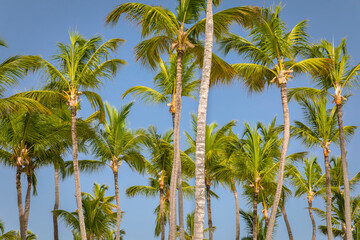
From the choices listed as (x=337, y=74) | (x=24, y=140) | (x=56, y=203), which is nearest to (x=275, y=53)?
(x=337, y=74)

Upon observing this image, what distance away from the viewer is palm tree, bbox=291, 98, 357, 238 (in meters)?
20.1

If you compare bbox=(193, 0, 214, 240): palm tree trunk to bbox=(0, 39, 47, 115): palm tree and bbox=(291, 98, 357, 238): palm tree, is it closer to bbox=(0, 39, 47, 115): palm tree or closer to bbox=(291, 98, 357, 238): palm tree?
bbox=(0, 39, 47, 115): palm tree

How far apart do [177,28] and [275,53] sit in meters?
4.28

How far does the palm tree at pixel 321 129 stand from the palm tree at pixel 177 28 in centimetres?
624

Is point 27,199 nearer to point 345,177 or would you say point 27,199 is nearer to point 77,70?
point 77,70

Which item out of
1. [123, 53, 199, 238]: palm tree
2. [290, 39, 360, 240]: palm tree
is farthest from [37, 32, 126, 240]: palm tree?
[290, 39, 360, 240]: palm tree

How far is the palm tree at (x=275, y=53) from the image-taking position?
53.6ft

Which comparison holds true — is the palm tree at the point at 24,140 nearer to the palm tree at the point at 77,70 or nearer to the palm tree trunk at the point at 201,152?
the palm tree at the point at 77,70

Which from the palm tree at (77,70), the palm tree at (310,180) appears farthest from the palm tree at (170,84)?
the palm tree at (310,180)

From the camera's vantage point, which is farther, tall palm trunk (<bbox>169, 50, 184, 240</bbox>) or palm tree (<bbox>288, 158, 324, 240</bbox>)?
palm tree (<bbox>288, 158, 324, 240</bbox>)

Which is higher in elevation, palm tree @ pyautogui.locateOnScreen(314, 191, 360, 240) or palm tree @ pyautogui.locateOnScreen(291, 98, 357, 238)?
palm tree @ pyautogui.locateOnScreen(291, 98, 357, 238)

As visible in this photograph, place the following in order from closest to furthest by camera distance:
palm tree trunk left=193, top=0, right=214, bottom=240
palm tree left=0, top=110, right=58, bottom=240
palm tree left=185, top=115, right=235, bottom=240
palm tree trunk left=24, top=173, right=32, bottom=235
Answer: palm tree trunk left=193, top=0, right=214, bottom=240 < palm tree left=0, top=110, right=58, bottom=240 < palm tree trunk left=24, top=173, right=32, bottom=235 < palm tree left=185, top=115, right=235, bottom=240

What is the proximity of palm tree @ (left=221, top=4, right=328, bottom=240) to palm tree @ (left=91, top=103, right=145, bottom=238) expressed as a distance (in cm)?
692

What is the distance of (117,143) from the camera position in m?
21.7
